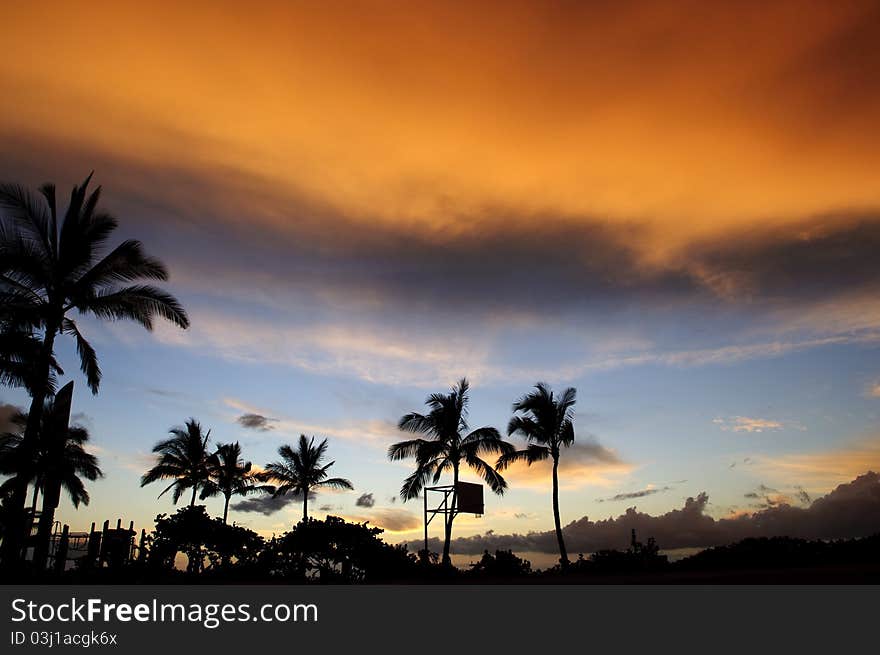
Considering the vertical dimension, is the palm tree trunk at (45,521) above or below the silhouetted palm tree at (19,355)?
below

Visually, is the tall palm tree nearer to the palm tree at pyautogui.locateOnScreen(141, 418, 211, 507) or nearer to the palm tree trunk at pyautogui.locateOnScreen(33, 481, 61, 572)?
the palm tree trunk at pyautogui.locateOnScreen(33, 481, 61, 572)

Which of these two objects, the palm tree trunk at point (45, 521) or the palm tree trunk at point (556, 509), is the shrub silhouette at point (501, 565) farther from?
the palm tree trunk at point (45, 521)

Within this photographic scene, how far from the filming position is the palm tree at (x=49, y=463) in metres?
17.5

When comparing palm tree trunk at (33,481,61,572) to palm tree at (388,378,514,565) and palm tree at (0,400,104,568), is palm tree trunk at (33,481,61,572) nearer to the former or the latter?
palm tree at (0,400,104,568)

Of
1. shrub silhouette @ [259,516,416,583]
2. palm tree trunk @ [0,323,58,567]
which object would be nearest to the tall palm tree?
palm tree trunk @ [0,323,58,567]

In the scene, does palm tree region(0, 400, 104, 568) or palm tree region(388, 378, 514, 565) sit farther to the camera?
palm tree region(388, 378, 514, 565)

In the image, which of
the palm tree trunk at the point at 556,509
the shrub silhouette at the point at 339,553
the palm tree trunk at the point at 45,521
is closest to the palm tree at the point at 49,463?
the palm tree trunk at the point at 45,521

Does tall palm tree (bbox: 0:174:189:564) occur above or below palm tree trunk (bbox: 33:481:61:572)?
above

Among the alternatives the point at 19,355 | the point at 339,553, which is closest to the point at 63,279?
the point at 19,355

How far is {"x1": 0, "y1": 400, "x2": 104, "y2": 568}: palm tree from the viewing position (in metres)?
17.5

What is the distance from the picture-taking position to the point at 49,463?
17547mm

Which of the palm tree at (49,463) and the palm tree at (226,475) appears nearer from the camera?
the palm tree at (49,463)
